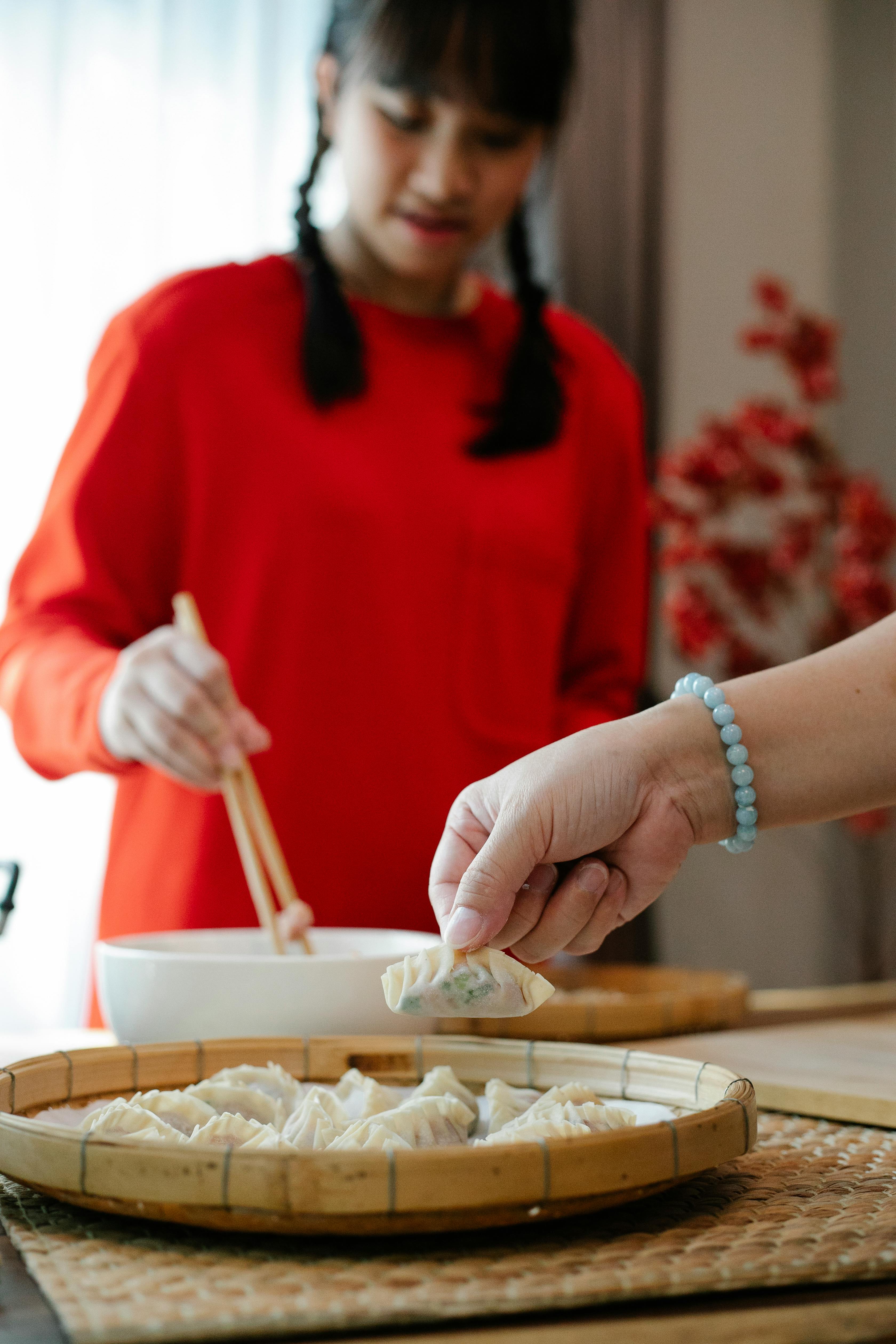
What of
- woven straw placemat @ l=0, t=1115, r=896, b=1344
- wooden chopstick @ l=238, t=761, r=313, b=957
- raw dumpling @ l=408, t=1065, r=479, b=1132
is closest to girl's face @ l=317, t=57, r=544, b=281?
wooden chopstick @ l=238, t=761, r=313, b=957

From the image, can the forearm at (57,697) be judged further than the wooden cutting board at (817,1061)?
Yes

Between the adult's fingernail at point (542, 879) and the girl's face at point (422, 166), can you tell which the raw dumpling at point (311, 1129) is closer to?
the adult's fingernail at point (542, 879)

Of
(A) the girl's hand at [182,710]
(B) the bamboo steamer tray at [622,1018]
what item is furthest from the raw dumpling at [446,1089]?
(A) the girl's hand at [182,710]

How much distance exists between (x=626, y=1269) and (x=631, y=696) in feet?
4.21

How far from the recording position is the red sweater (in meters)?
1.48

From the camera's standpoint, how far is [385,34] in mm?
1424

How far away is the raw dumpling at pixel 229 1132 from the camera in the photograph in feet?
2.01

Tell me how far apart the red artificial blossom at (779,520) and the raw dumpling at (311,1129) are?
7.15 feet

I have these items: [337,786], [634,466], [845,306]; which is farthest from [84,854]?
[845,306]

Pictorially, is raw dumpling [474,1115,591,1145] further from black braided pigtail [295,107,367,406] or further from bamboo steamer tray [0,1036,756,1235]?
black braided pigtail [295,107,367,406]

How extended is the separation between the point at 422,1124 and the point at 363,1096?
0.09 meters

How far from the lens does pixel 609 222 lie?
3.21 metres

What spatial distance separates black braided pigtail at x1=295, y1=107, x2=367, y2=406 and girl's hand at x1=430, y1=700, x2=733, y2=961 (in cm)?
88

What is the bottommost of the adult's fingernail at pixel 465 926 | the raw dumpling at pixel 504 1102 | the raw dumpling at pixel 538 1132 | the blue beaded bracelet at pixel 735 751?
the raw dumpling at pixel 504 1102
